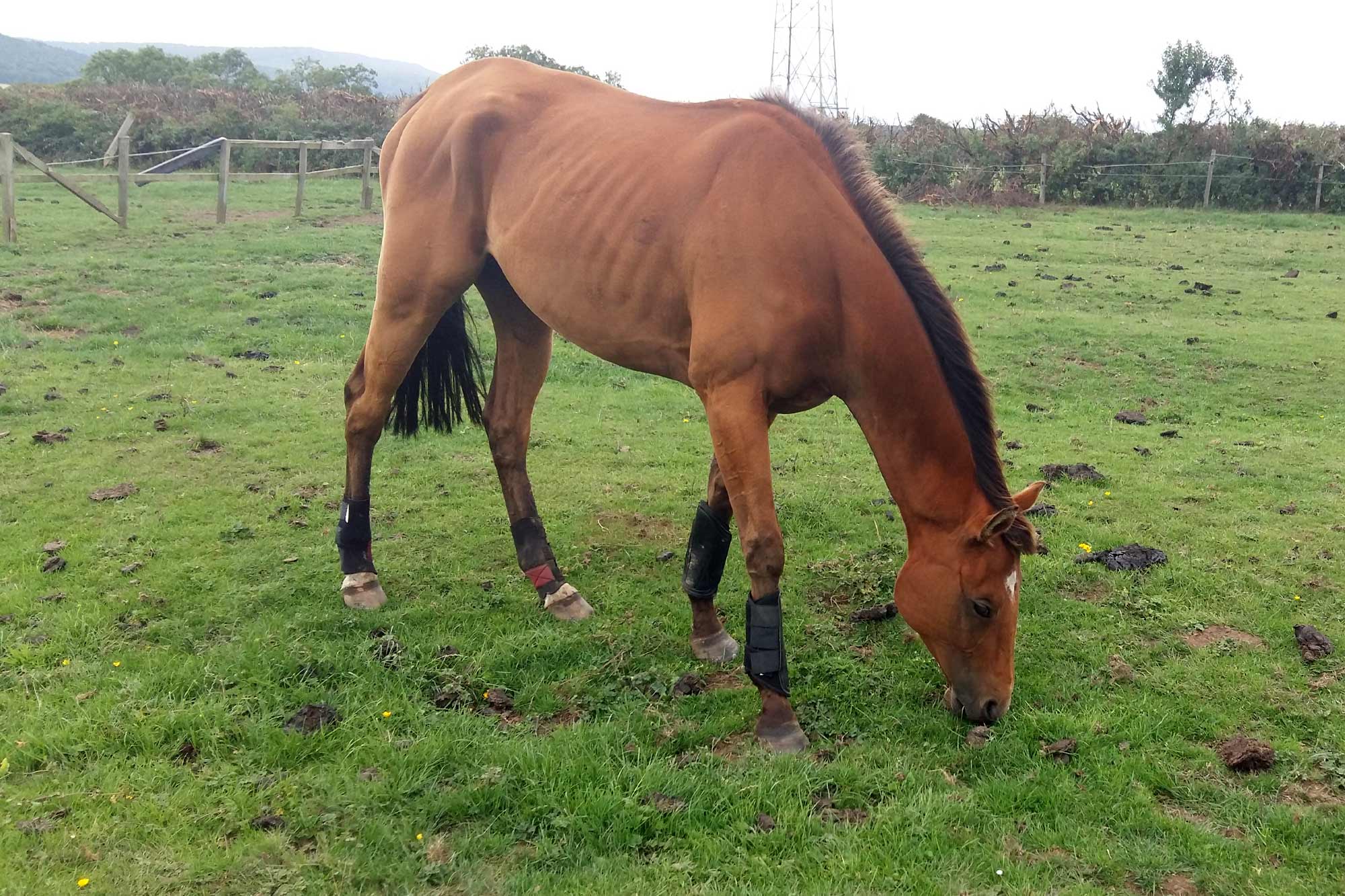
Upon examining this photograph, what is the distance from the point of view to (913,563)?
3.59 m

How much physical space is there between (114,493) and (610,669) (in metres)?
3.94

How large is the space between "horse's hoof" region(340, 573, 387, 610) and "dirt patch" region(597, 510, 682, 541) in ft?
5.08

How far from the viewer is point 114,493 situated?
5.97 meters

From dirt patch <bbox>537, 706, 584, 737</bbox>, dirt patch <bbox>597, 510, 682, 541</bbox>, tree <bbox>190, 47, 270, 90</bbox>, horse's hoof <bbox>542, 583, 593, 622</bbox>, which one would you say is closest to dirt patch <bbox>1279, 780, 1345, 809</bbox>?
dirt patch <bbox>537, 706, 584, 737</bbox>

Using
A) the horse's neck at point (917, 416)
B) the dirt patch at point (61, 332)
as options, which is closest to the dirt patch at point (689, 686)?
the horse's neck at point (917, 416)

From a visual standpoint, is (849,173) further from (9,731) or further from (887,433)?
(9,731)

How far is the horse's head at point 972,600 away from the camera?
11.1 ft

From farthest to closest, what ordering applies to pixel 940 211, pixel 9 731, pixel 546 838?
pixel 940 211
pixel 9 731
pixel 546 838

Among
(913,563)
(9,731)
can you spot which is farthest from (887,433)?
(9,731)

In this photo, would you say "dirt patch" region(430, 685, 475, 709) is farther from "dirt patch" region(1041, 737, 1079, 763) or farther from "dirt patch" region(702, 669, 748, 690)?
"dirt patch" region(1041, 737, 1079, 763)

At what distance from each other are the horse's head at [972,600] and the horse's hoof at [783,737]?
620 millimetres

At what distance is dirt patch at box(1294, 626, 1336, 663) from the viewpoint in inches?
163

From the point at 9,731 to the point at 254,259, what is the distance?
12185mm

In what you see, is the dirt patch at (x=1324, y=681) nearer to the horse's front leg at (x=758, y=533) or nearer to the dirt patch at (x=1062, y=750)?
the dirt patch at (x=1062, y=750)
